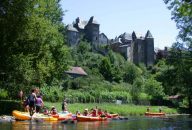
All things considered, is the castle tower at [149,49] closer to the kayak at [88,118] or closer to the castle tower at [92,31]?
the castle tower at [92,31]

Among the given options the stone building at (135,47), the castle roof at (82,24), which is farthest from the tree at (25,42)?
the castle roof at (82,24)

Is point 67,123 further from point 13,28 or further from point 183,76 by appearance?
point 183,76

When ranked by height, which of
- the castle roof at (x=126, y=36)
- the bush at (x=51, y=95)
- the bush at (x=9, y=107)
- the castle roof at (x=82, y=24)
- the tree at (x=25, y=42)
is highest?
the castle roof at (x=82, y=24)

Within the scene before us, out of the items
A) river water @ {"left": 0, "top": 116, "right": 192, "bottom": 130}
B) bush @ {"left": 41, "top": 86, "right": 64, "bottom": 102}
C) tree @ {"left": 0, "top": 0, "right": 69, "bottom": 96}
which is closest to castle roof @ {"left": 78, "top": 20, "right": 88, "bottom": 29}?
bush @ {"left": 41, "top": 86, "right": 64, "bottom": 102}

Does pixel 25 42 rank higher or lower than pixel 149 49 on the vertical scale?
lower

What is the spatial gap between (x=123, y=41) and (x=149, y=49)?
11029 mm

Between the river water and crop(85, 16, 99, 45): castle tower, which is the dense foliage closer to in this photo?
the river water

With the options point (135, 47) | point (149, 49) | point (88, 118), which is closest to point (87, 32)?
point (135, 47)

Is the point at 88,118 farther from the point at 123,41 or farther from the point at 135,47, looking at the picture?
the point at 123,41

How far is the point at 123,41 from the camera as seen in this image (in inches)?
6506

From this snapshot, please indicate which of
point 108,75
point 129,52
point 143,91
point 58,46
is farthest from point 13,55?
point 129,52

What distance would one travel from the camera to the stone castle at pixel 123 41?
15688 centimetres

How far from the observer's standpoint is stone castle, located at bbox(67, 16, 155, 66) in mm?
156875

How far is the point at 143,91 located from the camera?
87.4 m
